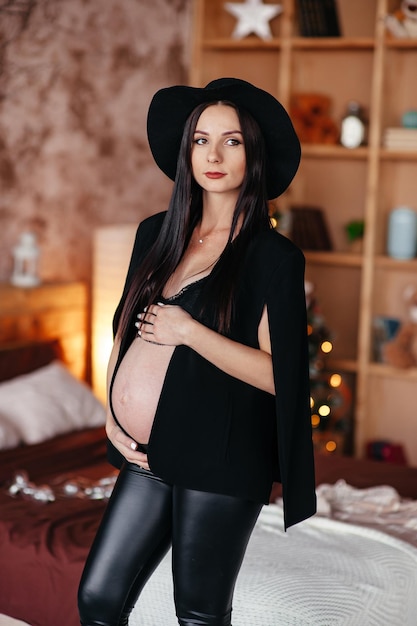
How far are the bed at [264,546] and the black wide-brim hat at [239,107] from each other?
100 cm

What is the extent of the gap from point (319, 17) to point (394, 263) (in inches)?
51.1

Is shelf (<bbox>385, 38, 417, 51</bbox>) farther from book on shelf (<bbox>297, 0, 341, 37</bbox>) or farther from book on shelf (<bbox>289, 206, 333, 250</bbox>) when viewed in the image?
book on shelf (<bbox>289, 206, 333, 250</bbox>)

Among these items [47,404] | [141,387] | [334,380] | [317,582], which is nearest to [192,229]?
[141,387]

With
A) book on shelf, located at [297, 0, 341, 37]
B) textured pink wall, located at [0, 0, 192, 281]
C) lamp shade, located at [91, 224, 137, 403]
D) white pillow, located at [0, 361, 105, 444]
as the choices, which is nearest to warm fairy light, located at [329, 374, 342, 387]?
lamp shade, located at [91, 224, 137, 403]

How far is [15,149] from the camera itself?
4.12 m

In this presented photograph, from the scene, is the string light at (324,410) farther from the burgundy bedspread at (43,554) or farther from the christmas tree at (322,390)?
the burgundy bedspread at (43,554)

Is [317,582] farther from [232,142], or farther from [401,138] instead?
[401,138]

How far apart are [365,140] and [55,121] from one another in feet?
5.12

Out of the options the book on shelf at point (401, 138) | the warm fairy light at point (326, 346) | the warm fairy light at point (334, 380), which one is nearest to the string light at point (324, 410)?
the warm fairy light at point (334, 380)

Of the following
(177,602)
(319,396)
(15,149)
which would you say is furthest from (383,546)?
(15,149)

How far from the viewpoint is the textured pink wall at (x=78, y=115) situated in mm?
4094

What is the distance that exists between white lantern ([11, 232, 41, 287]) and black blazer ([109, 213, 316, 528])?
2418 mm

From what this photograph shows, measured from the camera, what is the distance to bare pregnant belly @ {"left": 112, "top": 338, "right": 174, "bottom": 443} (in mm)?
1749

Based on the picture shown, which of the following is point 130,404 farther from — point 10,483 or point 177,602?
point 10,483
